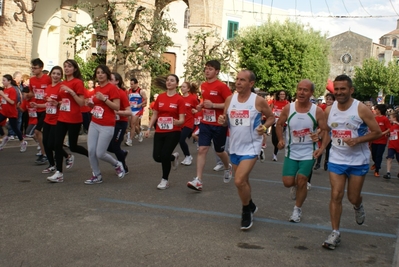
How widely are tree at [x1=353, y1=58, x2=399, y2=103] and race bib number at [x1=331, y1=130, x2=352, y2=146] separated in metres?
67.7

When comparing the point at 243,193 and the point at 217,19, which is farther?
the point at 217,19

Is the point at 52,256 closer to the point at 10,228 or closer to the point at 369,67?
the point at 10,228

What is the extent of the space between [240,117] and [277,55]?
3620 centimetres

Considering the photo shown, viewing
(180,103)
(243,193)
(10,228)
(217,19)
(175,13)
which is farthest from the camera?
(175,13)

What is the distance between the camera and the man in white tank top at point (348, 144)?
5.61 meters

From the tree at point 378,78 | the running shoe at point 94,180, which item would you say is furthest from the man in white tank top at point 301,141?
the tree at point 378,78

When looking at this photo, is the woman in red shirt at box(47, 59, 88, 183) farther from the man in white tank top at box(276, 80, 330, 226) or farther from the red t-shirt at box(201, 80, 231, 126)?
the man in white tank top at box(276, 80, 330, 226)

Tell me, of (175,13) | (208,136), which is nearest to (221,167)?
(208,136)

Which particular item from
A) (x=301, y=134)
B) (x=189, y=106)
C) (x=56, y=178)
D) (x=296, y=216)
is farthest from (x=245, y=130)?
(x=189, y=106)

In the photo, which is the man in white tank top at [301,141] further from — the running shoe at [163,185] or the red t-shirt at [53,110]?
the red t-shirt at [53,110]

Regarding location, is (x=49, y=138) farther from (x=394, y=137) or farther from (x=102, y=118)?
(x=394, y=137)

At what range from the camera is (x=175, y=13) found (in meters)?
40.6

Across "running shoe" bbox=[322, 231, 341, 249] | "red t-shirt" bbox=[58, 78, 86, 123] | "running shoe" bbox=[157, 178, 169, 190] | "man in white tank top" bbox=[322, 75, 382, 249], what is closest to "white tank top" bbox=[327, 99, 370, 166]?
"man in white tank top" bbox=[322, 75, 382, 249]

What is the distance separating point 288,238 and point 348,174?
987 millimetres
